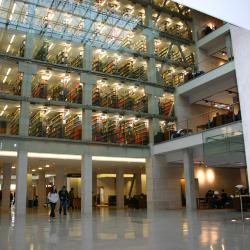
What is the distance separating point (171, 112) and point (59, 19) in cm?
1212

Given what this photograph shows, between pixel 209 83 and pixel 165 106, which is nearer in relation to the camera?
pixel 209 83

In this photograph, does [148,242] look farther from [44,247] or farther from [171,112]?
[171,112]

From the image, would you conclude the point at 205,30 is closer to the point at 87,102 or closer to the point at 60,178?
the point at 87,102

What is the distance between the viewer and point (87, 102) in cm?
2480

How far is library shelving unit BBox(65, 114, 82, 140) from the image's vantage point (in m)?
24.2

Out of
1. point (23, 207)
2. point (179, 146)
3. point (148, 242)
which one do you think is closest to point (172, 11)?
point (179, 146)

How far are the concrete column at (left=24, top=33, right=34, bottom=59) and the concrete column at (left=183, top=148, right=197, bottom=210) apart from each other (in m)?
13.1

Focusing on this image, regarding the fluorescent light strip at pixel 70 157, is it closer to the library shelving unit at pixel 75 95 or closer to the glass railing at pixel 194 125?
the glass railing at pixel 194 125

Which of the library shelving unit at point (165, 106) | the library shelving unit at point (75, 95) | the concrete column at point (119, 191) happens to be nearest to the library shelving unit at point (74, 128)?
the library shelving unit at point (75, 95)

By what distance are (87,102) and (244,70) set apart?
21.5m

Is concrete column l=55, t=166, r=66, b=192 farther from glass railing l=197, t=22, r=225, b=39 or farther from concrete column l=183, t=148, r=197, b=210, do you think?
glass railing l=197, t=22, r=225, b=39

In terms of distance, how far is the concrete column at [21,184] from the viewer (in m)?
20.7

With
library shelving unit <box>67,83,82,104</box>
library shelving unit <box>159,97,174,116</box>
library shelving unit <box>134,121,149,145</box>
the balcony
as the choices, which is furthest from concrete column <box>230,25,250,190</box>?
library shelving unit <box>159,97,174,116</box>

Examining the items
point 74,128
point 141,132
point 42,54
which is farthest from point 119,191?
point 42,54
